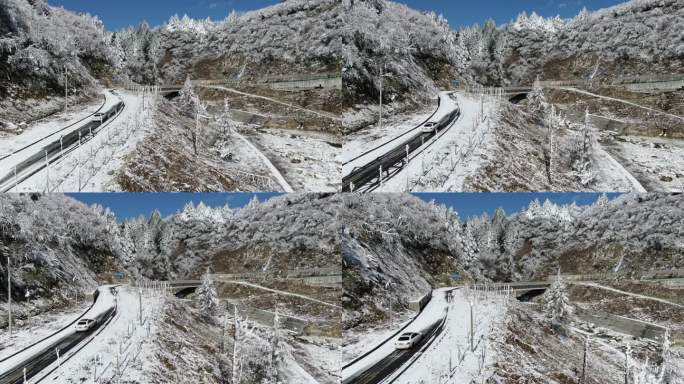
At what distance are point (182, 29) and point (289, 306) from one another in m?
6.15

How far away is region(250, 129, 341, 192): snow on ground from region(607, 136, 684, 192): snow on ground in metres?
5.38

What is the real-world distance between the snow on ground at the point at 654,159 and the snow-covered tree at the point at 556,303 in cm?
308

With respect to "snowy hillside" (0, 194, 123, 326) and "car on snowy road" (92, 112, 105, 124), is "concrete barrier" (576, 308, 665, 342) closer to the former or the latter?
"snowy hillside" (0, 194, 123, 326)

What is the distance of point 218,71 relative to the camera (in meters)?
11.0

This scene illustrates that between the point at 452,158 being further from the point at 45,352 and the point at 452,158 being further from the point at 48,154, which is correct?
the point at 45,352

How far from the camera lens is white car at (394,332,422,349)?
11734 millimetres

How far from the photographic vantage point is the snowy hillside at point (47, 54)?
34.4 feet

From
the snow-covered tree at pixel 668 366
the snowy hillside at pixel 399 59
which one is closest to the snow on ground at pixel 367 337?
the snowy hillside at pixel 399 59

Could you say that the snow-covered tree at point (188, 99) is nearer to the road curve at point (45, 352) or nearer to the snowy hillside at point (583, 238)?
the road curve at point (45, 352)

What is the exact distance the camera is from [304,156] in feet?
37.1

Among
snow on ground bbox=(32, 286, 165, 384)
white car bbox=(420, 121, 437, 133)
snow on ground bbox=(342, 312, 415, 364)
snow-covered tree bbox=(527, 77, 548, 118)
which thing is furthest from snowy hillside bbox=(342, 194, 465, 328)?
snow on ground bbox=(32, 286, 165, 384)

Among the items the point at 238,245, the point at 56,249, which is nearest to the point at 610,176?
the point at 238,245

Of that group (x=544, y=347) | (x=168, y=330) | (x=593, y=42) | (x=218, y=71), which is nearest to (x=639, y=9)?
(x=593, y=42)

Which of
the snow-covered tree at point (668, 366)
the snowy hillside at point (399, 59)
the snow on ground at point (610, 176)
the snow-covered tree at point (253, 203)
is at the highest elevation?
the snowy hillside at point (399, 59)
